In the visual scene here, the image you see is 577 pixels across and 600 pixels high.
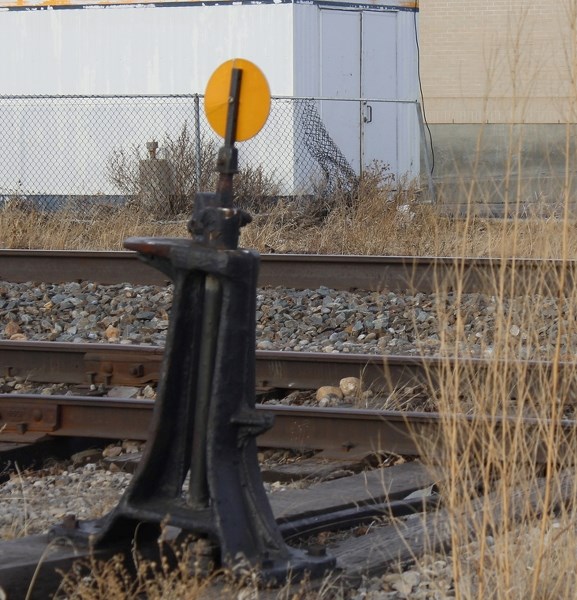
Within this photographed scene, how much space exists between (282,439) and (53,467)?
3.89 ft

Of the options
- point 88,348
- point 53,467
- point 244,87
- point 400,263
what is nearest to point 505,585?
point 244,87

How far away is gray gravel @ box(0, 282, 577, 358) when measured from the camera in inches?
310

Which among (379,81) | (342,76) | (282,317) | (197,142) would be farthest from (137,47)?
(282,317)

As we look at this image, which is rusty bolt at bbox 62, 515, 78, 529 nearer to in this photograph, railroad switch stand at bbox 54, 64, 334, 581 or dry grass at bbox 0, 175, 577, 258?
railroad switch stand at bbox 54, 64, 334, 581

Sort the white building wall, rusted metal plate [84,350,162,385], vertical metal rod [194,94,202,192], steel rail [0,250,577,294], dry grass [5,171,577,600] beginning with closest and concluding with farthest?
dry grass [5,171,577,600]
rusted metal plate [84,350,162,385]
steel rail [0,250,577,294]
vertical metal rod [194,94,202,192]
the white building wall

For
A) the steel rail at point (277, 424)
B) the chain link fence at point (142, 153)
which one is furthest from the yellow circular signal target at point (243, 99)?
the chain link fence at point (142, 153)

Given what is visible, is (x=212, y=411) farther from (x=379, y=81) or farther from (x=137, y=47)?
(x=379, y=81)

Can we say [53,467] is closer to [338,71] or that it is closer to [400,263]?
[400,263]

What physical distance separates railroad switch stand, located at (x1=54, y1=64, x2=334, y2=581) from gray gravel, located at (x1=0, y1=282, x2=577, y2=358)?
12.9ft

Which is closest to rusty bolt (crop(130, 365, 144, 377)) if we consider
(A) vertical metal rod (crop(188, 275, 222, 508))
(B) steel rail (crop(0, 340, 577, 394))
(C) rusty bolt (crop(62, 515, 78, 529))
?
(B) steel rail (crop(0, 340, 577, 394))

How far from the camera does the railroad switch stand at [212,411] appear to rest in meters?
3.49

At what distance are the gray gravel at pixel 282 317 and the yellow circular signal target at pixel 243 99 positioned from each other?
4.01 meters

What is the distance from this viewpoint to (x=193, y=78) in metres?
18.9

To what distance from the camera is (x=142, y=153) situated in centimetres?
1803
